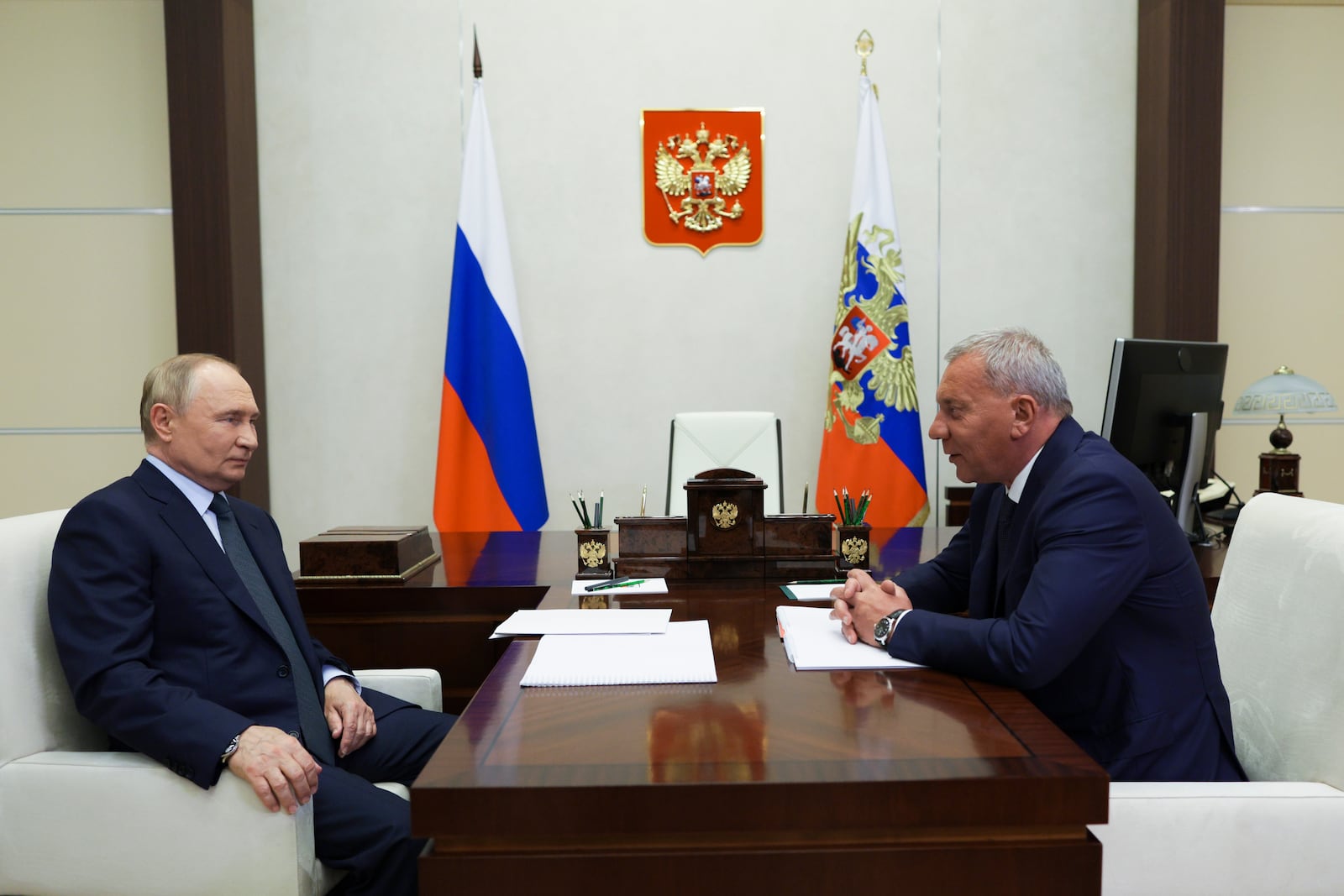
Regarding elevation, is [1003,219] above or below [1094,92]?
below

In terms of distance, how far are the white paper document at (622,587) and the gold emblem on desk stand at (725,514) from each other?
185mm

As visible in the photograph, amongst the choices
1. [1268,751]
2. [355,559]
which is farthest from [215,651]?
[1268,751]

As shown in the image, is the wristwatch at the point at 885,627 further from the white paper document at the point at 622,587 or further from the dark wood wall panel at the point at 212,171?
the dark wood wall panel at the point at 212,171

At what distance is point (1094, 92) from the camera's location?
463 centimetres

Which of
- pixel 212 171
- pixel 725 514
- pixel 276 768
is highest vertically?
pixel 212 171

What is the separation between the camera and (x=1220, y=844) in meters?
1.30

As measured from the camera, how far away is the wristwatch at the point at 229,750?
1.42m

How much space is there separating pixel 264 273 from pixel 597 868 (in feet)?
13.7

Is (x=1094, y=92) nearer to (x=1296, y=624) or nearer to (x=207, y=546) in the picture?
(x=1296, y=624)

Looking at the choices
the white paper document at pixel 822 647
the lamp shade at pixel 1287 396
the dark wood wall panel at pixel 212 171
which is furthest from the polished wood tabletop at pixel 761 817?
the dark wood wall panel at pixel 212 171

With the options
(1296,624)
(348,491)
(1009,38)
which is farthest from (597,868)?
(1009,38)

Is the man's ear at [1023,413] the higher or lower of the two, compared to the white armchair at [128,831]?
higher

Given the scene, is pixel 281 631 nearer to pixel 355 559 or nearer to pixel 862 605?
pixel 355 559

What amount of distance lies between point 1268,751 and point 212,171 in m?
4.32
